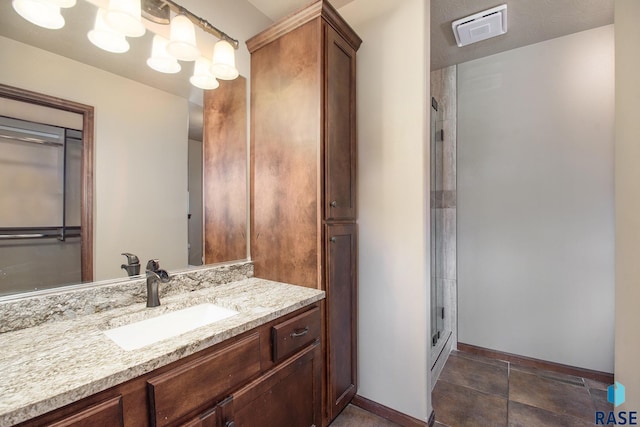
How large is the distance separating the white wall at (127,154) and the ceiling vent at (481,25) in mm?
2009

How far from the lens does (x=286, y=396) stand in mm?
1205

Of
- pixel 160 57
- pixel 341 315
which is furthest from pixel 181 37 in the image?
pixel 341 315

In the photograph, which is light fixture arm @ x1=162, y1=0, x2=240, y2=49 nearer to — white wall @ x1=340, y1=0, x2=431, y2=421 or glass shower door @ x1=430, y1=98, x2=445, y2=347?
white wall @ x1=340, y1=0, x2=431, y2=421

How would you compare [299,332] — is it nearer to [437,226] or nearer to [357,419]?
[357,419]

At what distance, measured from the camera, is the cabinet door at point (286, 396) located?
103cm

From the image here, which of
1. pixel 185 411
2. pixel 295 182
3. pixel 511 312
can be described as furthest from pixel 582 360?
pixel 185 411

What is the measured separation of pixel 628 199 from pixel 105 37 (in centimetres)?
237

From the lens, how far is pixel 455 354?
8.25ft

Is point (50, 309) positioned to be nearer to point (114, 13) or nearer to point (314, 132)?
point (114, 13)

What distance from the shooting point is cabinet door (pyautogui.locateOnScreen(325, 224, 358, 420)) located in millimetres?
1546

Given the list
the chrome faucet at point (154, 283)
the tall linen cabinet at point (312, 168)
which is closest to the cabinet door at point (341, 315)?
the tall linen cabinet at point (312, 168)

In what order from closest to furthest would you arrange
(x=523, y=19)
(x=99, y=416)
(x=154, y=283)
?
(x=99, y=416) < (x=154, y=283) < (x=523, y=19)

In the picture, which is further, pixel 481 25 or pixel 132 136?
pixel 481 25

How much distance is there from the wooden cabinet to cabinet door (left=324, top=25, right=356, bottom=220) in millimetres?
628
